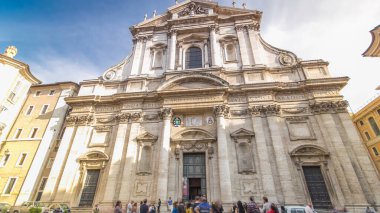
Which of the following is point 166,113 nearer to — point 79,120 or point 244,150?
point 244,150

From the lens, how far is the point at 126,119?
18.0 m

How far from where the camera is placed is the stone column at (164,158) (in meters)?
14.3

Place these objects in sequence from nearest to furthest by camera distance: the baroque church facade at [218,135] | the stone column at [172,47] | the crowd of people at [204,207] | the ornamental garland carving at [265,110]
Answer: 1. the crowd of people at [204,207]
2. the baroque church facade at [218,135]
3. the ornamental garland carving at [265,110]
4. the stone column at [172,47]

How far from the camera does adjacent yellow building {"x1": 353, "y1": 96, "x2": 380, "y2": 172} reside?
25.4m

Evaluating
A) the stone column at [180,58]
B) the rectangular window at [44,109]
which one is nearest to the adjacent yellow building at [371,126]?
the stone column at [180,58]

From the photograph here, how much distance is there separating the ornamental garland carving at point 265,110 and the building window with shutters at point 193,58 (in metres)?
7.05

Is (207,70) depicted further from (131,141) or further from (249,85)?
(131,141)

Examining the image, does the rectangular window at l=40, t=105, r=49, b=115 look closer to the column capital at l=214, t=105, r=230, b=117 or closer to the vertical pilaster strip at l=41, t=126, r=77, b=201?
the vertical pilaster strip at l=41, t=126, r=77, b=201

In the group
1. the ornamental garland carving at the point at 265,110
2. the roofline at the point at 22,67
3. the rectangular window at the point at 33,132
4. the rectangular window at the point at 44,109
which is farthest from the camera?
the rectangular window at the point at 44,109

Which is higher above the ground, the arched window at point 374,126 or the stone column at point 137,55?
the stone column at point 137,55

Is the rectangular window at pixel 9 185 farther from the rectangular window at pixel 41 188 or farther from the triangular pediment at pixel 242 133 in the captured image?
the triangular pediment at pixel 242 133

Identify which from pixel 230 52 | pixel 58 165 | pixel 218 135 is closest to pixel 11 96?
pixel 58 165

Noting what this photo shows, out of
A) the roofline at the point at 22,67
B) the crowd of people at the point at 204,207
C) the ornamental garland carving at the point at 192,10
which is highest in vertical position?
the ornamental garland carving at the point at 192,10

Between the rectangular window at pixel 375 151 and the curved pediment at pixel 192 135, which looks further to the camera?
the rectangular window at pixel 375 151
